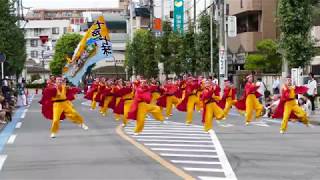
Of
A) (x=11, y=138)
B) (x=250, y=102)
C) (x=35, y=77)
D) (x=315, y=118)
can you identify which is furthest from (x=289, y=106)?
(x=35, y=77)

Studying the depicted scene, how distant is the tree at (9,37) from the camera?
39831mm

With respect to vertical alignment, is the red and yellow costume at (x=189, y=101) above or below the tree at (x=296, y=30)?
below

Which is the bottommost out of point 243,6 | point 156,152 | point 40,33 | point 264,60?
point 156,152

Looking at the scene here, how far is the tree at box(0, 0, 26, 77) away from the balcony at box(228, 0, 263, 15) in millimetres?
17429

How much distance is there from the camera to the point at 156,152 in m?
14.9

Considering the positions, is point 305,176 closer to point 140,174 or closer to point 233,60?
point 140,174

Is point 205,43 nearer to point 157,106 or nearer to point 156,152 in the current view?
point 157,106

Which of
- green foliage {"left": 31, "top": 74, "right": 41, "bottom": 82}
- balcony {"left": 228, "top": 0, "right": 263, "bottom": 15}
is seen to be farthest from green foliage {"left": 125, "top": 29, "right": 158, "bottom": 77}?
green foliage {"left": 31, "top": 74, "right": 41, "bottom": 82}

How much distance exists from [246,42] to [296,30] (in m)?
23.9

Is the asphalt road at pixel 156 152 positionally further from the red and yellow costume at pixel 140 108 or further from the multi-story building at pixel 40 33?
the multi-story building at pixel 40 33

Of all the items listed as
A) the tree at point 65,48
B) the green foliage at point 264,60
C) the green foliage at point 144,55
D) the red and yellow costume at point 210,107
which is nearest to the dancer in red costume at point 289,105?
the red and yellow costume at point 210,107

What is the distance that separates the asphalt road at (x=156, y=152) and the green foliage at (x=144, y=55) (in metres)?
45.5

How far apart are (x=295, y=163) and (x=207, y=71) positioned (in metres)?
36.4

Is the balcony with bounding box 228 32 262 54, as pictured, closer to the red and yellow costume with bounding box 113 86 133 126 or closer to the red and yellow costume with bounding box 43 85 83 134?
the red and yellow costume with bounding box 113 86 133 126
